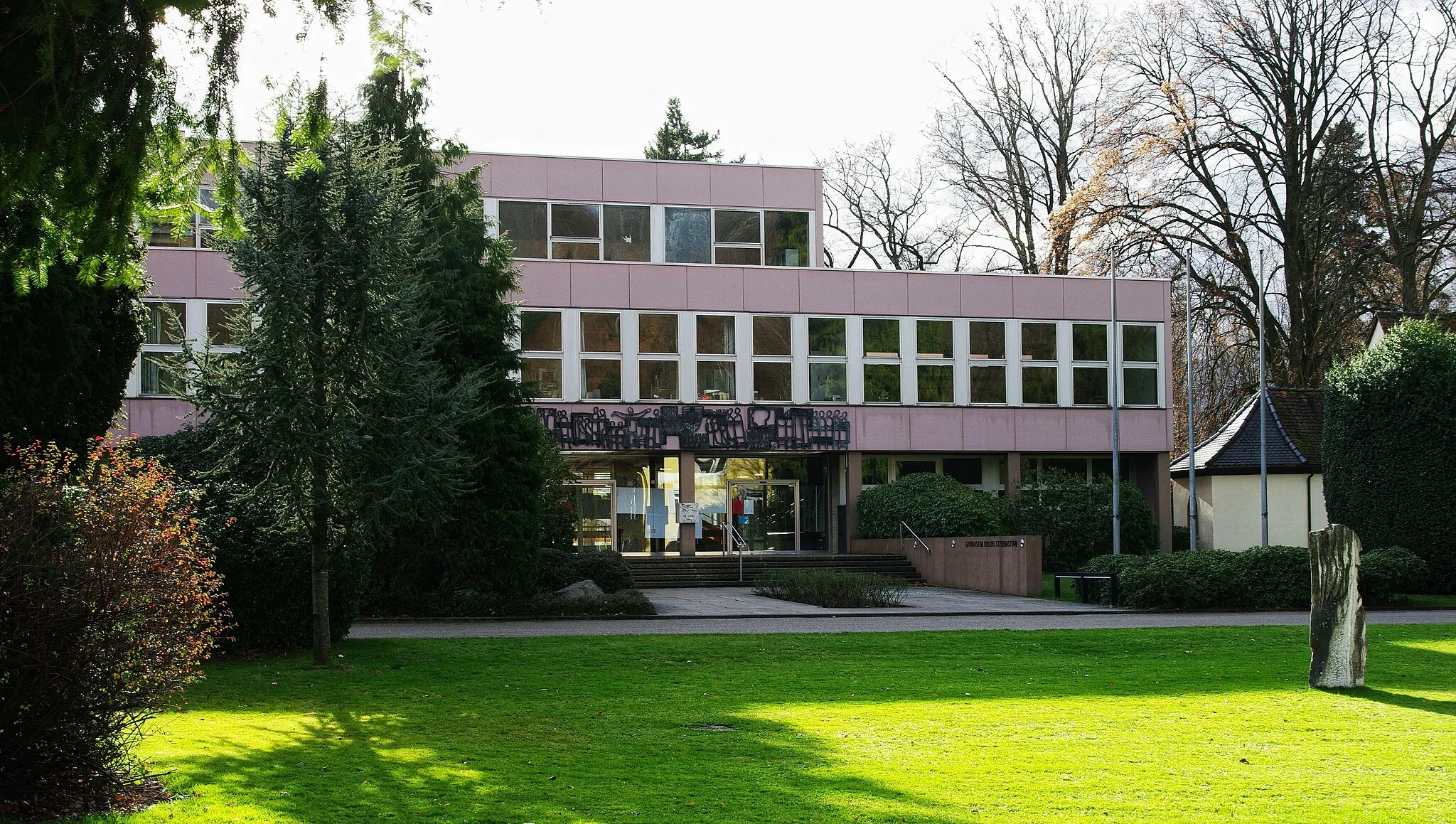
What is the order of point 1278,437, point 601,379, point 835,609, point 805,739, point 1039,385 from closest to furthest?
point 805,739
point 835,609
point 601,379
point 1039,385
point 1278,437

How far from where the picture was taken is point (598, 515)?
3634 centimetres

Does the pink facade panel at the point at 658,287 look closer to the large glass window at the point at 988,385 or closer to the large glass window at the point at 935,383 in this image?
the large glass window at the point at 935,383

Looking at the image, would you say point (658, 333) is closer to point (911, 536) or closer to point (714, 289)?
point (714, 289)

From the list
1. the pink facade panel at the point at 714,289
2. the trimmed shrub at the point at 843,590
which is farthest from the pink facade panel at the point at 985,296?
the trimmed shrub at the point at 843,590

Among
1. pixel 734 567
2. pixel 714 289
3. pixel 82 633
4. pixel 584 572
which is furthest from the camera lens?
pixel 714 289

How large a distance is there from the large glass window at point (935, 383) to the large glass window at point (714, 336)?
17.2 feet

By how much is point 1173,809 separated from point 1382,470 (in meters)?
24.0

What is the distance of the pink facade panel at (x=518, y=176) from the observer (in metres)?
35.2

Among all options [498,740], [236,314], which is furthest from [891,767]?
[236,314]

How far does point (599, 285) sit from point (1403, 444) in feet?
62.7

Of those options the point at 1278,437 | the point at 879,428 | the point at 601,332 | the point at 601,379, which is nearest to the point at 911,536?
the point at 879,428

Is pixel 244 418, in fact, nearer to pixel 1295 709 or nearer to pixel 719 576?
pixel 1295 709

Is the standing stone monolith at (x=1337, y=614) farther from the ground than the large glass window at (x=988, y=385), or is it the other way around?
the large glass window at (x=988, y=385)

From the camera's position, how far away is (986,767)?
8.65m
